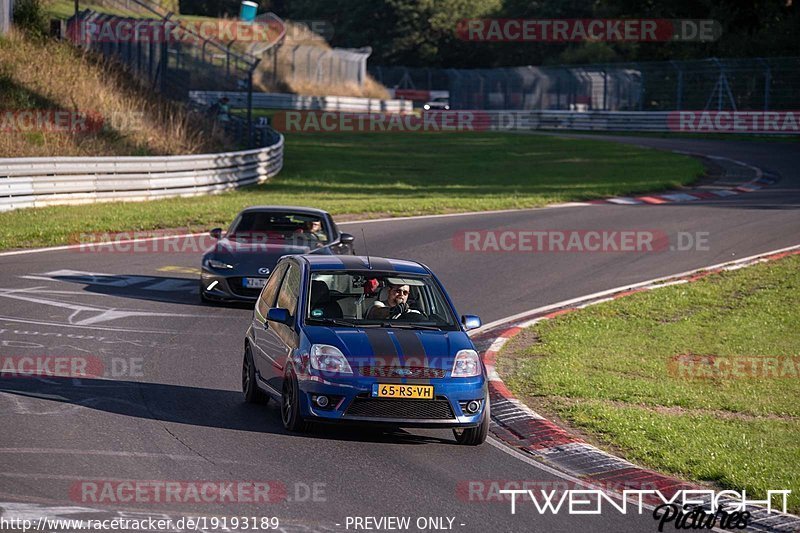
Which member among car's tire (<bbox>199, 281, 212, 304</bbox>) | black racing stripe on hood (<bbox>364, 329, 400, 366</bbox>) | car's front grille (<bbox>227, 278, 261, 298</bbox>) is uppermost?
black racing stripe on hood (<bbox>364, 329, 400, 366</bbox>)

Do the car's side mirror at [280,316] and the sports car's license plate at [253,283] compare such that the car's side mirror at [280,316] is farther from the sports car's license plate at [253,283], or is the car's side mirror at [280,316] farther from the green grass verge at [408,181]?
the green grass verge at [408,181]

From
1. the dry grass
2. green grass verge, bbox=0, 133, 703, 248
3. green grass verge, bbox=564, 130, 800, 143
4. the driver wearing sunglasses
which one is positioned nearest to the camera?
the driver wearing sunglasses

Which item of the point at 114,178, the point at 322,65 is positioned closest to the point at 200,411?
the point at 114,178

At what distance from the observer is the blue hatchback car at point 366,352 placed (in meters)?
9.05

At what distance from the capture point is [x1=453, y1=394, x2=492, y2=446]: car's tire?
9.35 m

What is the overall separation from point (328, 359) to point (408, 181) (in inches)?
1051

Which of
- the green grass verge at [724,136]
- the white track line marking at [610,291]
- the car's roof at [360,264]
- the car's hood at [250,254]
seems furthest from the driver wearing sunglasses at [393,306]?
the green grass verge at [724,136]

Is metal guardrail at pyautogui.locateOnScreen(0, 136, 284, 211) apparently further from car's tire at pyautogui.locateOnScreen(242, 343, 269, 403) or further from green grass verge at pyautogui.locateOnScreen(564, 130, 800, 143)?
green grass verge at pyautogui.locateOnScreen(564, 130, 800, 143)

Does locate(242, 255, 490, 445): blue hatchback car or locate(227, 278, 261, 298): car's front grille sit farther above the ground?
locate(242, 255, 490, 445): blue hatchback car

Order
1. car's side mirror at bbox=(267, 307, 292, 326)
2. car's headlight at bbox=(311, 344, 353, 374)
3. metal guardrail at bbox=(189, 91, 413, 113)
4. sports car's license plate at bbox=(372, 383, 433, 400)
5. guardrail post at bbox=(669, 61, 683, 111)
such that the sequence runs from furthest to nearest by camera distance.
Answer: metal guardrail at bbox=(189, 91, 413, 113) → guardrail post at bbox=(669, 61, 683, 111) → car's side mirror at bbox=(267, 307, 292, 326) → car's headlight at bbox=(311, 344, 353, 374) → sports car's license plate at bbox=(372, 383, 433, 400)

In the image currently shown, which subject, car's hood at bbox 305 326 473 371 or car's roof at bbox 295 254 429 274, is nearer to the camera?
car's hood at bbox 305 326 473 371

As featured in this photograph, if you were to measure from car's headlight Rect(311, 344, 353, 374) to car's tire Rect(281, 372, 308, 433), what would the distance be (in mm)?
241

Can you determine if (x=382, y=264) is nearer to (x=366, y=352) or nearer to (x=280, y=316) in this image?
(x=280, y=316)

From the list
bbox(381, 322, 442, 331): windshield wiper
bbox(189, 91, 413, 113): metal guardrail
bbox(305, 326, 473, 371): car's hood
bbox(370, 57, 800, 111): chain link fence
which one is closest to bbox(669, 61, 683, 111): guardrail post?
bbox(370, 57, 800, 111): chain link fence
